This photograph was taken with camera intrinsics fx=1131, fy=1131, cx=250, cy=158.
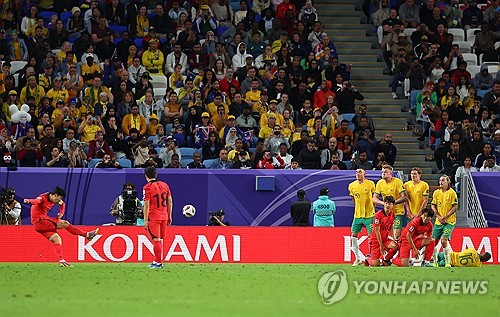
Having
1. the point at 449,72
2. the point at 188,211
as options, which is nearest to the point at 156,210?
the point at 188,211

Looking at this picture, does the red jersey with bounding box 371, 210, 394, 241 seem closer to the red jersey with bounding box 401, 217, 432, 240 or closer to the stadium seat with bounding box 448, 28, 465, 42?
the red jersey with bounding box 401, 217, 432, 240

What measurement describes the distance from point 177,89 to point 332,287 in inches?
575

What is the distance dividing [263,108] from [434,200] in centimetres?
744

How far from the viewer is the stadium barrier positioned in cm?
2552

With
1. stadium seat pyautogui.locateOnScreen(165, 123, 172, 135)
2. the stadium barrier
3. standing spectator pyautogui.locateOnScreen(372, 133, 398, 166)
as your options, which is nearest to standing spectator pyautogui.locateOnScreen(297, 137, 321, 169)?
standing spectator pyautogui.locateOnScreen(372, 133, 398, 166)

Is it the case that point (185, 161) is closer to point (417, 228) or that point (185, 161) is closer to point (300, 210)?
point (300, 210)

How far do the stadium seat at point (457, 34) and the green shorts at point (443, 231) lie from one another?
12.6 meters

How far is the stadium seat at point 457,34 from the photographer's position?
35719 mm

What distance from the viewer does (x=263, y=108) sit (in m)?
30.7

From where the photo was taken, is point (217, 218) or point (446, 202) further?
point (217, 218)

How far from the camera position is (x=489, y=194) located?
28281 mm

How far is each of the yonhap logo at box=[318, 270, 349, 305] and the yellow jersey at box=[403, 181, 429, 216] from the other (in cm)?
480

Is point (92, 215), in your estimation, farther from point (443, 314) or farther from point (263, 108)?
point (443, 314)

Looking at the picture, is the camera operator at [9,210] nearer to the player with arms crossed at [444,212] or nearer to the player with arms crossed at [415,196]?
the player with arms crossed at [415,196]
